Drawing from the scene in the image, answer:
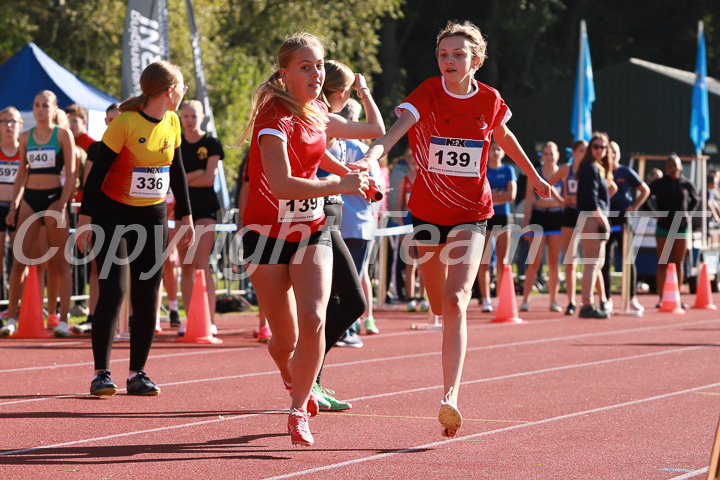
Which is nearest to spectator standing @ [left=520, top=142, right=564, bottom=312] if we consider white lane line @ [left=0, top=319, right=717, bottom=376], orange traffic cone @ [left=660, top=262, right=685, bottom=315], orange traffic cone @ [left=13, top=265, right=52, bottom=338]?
orange traffic cone @ [left=660, top=262, right=685, bottom=315]

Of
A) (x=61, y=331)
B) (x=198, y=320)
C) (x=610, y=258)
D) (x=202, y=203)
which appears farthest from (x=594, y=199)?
(x=61, y=331)

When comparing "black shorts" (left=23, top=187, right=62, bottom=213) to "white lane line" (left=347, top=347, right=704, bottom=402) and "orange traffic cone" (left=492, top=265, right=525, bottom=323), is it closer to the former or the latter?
"white lane line" (left=347, top=347, right=704, bottom=402)

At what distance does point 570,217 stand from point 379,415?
819cm

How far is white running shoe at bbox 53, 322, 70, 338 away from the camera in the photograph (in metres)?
11.7

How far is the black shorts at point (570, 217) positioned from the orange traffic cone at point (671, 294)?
7.93 ft

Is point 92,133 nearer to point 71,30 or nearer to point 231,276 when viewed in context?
point 231,276

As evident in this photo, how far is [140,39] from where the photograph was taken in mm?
16234

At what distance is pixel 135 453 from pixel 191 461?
1.17 ft

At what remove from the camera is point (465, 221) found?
6.59 metres

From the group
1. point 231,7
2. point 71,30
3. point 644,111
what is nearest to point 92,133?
point 71,30

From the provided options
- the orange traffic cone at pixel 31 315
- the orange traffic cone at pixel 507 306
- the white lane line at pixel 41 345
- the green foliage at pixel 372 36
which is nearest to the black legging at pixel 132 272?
the white lane line at pixel 41 345

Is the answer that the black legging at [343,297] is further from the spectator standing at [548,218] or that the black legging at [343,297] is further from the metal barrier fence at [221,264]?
the spectator standing at [548,218]

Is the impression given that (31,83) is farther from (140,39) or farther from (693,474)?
(693,474)

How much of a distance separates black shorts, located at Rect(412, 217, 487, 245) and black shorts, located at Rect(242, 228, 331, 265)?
978 mm
